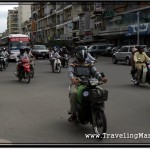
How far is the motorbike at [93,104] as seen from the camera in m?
6.71

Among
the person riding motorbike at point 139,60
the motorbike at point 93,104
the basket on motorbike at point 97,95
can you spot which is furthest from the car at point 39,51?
the basket on motorbike at point 97,95

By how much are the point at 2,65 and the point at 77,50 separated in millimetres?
16968

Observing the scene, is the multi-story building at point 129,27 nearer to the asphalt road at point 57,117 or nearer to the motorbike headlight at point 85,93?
the asphalt road at point 57,117

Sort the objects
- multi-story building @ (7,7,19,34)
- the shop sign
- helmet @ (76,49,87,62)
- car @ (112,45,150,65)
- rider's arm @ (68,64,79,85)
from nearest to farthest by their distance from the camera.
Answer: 1. rider's arm @ (68,64,79,85)
2. helmet @ (76,49,87,62)
3. multi-story building @ (7,7,19,34)
4. car @ (112,45,150,65)
5. the shop sign

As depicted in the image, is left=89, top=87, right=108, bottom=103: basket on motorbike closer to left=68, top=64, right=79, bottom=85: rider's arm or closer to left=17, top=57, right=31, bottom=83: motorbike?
left=68, top=64, right=79, bottom=85: rider's arm

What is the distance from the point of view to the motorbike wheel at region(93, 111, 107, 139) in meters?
6.54

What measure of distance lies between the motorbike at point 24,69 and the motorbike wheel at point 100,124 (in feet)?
32.4

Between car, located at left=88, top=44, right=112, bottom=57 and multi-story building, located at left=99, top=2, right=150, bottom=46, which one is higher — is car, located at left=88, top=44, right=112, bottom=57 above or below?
below

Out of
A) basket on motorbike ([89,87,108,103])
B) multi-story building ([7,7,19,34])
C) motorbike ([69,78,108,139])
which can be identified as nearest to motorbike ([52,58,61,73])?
multi-story building ([7,7,19,34])

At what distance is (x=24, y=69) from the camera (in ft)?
54.5

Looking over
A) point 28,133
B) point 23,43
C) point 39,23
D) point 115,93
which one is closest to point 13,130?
point 28,133

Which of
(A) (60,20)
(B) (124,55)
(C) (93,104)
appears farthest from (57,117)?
(A) (60,20)

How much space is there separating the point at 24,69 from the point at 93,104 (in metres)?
10.0

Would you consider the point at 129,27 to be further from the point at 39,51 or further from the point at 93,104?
the point at 93,104
